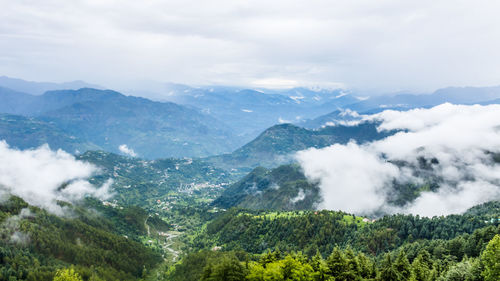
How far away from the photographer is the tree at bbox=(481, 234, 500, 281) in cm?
5944

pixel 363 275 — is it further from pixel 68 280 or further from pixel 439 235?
pixel 439 235

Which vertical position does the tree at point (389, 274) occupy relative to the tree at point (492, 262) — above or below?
below

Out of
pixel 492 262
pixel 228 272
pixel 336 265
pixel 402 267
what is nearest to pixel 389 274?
pixel 402 267

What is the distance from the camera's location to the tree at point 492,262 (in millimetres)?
59438

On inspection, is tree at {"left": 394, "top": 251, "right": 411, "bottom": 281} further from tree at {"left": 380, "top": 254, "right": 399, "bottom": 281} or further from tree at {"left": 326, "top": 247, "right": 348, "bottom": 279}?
tree at {"left": 326, "top": 247, "right": 348, "bottom": 279}

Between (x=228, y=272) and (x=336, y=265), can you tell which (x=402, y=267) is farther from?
(x=228, y=272)

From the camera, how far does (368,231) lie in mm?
197000

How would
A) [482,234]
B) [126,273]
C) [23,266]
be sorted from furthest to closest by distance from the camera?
[126,273] → [23,266] → [482,234]

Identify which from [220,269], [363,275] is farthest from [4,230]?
[363,275]

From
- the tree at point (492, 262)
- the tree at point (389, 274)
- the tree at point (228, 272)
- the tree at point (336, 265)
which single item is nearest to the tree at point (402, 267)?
the tree at point (389, 274)

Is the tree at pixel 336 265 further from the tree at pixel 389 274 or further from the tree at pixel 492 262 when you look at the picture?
the tree at pixel 492 262

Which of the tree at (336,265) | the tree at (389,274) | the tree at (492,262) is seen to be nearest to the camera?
the tree at (492,262)

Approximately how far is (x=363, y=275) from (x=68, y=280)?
86.0 m

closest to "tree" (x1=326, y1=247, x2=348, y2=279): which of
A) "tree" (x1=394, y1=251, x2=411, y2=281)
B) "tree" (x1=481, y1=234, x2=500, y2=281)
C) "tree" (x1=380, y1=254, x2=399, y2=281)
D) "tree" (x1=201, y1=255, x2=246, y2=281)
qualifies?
"tree" (x1=380, y1=254, x2=399, y2=281)
